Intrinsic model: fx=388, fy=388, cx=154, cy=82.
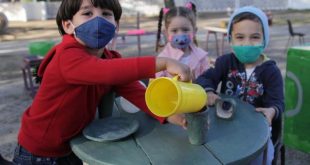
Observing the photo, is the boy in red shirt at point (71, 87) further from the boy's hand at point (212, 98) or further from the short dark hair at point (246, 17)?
the short dark hair at point (246, 17)

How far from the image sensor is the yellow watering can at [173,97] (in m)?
1.24

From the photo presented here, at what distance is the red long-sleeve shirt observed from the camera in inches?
56.5

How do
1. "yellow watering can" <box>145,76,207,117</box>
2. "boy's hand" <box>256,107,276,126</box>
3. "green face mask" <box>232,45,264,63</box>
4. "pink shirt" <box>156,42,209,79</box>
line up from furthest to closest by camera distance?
"pink shirt" <box>156,42,209,79</box>, "green face mask" <box>232,45,264,63</box>, "boy's hand" <box>256,107,276,126</box>, "yellow watering can" <box>145,76,207,117</box>

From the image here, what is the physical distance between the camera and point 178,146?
148cm

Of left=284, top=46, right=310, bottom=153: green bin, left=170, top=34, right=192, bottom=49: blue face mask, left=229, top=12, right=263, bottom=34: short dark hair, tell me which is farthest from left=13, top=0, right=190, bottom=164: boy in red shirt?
left=284, top=46, right=310, bottom=153: green bin

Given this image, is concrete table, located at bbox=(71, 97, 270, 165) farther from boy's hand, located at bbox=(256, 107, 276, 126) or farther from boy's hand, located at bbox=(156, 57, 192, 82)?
boy's hand, located at bbox=(156, 57, 192, 82)

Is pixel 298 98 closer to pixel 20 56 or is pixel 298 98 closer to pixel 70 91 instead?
pixel 70 91

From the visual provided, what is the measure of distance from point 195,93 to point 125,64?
11.8 inches

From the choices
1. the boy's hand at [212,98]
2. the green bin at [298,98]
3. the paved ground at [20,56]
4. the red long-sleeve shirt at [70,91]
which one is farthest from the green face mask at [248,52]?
the paved ground at [20,56]

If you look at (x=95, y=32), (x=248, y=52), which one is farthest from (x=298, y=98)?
(x=95, y=32)

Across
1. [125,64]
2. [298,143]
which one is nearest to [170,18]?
[298,143]

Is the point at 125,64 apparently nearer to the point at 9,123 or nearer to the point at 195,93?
the point at 195,93

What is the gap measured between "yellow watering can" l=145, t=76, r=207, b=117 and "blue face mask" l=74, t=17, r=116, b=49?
43cm

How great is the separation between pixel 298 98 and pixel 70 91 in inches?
88.4
